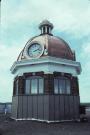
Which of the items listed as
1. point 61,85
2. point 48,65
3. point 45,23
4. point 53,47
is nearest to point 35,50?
point 53,47

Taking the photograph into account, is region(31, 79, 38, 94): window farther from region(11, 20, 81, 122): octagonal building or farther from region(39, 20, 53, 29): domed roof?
region(39, 20, 53, 29): domed roof

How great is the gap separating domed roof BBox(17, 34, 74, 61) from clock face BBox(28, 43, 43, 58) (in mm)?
543

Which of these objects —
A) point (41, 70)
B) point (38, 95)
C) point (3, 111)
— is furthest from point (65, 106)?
point (3, 111)

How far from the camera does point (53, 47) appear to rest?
1187 inches

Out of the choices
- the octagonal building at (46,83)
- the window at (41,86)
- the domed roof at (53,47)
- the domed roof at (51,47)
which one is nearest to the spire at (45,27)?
the domed roof at (51,47)

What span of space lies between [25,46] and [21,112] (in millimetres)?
9432

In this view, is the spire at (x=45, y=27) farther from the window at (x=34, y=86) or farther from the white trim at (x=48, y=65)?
the window at (x=34, y=86)

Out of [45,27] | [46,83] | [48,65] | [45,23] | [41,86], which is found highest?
[45,23]

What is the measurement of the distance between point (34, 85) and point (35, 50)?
189 inches

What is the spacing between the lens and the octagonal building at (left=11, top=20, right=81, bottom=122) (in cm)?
2788

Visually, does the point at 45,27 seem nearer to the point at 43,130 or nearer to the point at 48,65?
the point at 48,65

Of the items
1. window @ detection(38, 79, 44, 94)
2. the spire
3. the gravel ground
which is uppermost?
the spire

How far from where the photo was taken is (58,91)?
2862 centimetres

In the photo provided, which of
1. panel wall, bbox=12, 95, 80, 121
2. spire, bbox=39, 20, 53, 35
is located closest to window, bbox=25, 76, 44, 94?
panel wall, bbox=12, 95, 80, 121
